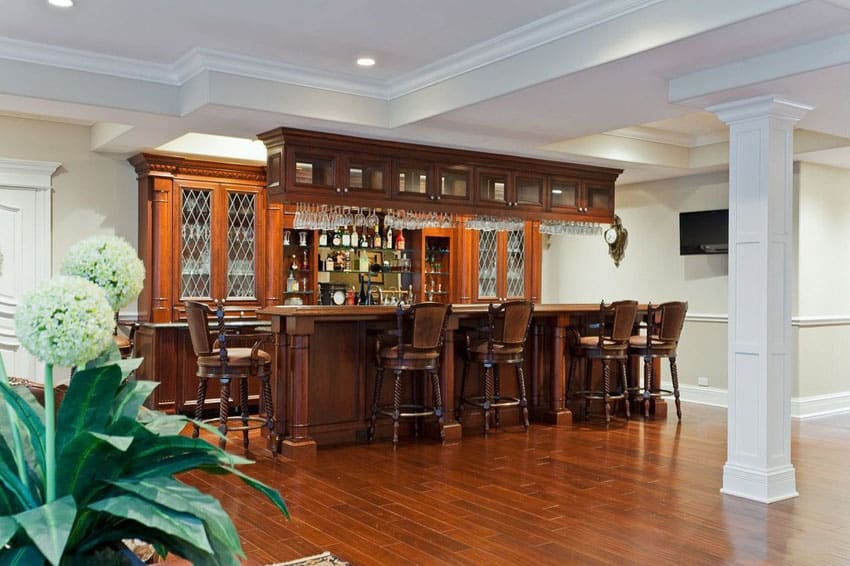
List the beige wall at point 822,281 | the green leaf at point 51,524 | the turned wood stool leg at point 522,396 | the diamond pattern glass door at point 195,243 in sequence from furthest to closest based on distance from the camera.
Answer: the beige wall at point 822,281
the diamond pattern glass door at point 195,243
the turned wood stool leg at point 522,396
the green leaf at point 51,524

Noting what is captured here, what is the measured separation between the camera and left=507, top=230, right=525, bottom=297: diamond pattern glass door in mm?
9352

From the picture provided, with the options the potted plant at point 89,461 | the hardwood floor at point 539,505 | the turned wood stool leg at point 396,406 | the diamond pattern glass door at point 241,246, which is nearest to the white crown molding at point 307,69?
the turned wood stool leg at point 396,406

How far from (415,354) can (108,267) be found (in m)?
4.91

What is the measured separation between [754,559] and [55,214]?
637 centimetres

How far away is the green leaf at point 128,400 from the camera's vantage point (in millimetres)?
1119

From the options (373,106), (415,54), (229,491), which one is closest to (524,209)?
(373,106)

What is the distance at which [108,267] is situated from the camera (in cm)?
110

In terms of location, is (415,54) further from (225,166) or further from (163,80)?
(225,166)

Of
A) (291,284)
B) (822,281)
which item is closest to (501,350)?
(291,284)

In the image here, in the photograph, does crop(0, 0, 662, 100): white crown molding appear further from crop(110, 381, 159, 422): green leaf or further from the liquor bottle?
crop(110, 381, 159, 422): green leaf

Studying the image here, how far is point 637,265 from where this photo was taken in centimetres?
933

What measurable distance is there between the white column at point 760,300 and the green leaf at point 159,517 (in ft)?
14.0

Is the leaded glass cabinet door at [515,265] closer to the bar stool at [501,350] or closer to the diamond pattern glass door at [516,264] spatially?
the diamond pattern glass door at [516,264]

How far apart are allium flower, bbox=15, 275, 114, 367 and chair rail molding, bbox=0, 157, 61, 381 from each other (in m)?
6.79
